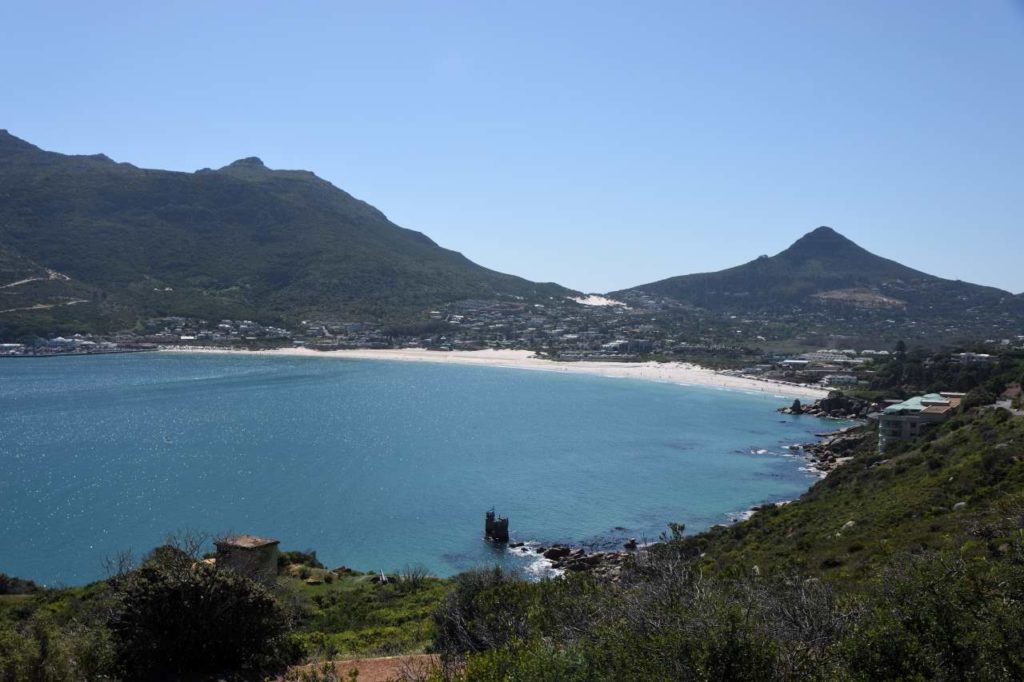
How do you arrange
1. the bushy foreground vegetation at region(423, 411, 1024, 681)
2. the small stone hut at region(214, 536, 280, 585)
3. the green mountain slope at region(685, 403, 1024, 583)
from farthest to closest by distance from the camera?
the small stone hut at region(214, 536, 280, 585) < the green mountain slope at region(685, 403, 1024, 583) < the bushy foreground vegetation at region(423, 411, 1024, 681)

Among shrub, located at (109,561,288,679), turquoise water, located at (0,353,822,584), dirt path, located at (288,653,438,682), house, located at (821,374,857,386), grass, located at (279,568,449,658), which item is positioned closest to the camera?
dirt path, located at (288,653,438,682)

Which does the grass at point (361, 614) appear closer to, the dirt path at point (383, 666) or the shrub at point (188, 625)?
the dirt path at point (383, 666)

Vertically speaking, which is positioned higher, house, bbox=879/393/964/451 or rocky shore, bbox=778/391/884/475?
house, bbox=879/393/964/451

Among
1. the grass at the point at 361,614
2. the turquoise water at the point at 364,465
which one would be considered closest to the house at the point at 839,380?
the turquoise water at the point at 364,465

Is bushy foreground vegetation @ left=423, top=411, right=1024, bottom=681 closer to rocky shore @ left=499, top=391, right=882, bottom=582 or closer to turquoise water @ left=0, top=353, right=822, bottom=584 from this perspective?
rocky shore @ left=499, top=391, right=882, bottom=582

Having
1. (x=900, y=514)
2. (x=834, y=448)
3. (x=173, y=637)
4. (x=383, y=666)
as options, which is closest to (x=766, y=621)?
(x=383, y=666)

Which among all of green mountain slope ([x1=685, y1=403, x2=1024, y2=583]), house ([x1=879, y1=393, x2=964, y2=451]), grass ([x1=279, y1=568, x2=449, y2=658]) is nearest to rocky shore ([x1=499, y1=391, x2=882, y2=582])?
green mountain slope ([x1=685, y1=403, x2=1024, y2=583])

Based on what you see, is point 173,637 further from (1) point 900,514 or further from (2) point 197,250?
(2) point 197,250

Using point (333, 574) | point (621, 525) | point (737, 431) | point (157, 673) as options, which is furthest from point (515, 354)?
point (157, 673)
